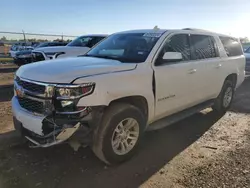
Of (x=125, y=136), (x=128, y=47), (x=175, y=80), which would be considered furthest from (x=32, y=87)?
(x=175, y=80)

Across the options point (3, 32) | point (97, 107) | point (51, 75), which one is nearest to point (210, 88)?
point (97, 107)

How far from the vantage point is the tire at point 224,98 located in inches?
258

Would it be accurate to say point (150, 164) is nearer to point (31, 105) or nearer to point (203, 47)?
point (31, 105)

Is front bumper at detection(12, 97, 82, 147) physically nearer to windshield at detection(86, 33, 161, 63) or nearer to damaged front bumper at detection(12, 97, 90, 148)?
damaged front bumper at detection(12, 97, 90, 148)

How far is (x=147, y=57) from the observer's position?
440cm

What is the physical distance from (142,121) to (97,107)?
906 millimetres

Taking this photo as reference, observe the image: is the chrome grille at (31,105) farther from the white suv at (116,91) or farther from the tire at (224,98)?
the tire at (224,98)

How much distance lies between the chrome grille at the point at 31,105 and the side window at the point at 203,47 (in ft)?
9.89

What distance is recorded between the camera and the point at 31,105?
3.76 meters

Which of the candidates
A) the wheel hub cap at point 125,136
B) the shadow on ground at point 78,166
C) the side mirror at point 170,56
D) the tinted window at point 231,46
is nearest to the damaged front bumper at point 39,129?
the shadow on ground at point 78,166

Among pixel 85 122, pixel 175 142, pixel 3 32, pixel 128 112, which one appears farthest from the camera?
pixel 3 32

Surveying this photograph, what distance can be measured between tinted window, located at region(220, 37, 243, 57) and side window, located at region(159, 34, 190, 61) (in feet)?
5.77

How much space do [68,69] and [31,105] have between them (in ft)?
2.26

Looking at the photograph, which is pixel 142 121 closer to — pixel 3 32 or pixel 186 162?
pixel 186 162
